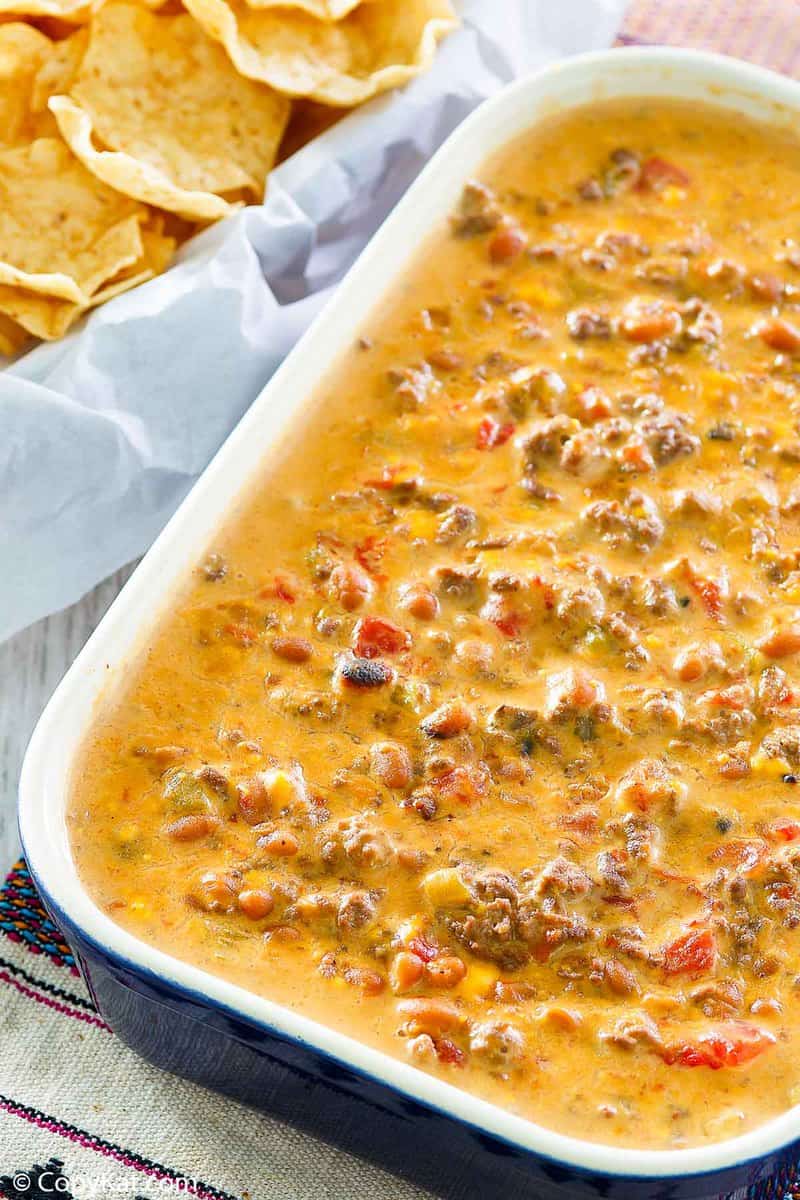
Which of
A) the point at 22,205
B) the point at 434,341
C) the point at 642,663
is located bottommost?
the point at 642,663

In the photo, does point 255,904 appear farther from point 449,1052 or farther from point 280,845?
point 449,1052

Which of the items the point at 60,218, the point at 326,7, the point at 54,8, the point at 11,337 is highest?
the point at 54,8

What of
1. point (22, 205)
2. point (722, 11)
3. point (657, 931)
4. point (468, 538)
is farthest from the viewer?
point (722, 11)

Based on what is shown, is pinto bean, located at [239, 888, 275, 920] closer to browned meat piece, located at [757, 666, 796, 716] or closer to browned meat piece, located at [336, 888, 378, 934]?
browned meat piece, located at [336, 888, 378, 934]

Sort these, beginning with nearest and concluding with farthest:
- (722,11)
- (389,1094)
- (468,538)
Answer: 1. (389,1094)
2. (468,538)
3. (722,11)

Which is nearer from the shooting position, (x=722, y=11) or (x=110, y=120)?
(x=110, y=120)

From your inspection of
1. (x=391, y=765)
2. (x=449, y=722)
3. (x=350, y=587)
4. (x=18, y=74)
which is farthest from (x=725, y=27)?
(x=391, y=765)

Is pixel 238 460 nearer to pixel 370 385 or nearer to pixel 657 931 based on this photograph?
pixel 370 385

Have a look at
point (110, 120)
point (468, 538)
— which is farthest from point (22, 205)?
point (468, 538)
